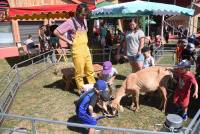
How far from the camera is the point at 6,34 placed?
16359 mm

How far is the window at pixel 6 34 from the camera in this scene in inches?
640

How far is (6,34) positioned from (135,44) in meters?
11.0

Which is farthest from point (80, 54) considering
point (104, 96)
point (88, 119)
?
point (88, 119)

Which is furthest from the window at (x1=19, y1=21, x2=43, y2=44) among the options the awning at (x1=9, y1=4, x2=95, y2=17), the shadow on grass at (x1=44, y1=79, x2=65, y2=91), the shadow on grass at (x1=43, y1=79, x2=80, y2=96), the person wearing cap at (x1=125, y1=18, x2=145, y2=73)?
the person wearing cap at (x1=125, y1=18, x2=145, y2=73)

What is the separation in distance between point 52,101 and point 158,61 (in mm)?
5997

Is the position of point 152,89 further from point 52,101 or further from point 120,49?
point 120,49

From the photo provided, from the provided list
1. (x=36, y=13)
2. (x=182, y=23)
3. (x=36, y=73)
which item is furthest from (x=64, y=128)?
(x=182, y=23)

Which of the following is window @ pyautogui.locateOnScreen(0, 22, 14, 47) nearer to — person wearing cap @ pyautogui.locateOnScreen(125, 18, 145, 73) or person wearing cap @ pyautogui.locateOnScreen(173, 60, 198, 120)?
→ person wearing cap @ pyautogui.locateOnScreen(125, 18, 145, 73)

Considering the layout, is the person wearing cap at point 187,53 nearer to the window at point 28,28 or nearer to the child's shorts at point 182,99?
the child's shorts at point 182,99

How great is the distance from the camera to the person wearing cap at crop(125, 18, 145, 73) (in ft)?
23.9

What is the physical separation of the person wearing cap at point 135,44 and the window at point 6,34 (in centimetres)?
1080

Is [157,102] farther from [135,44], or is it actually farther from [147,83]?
[135,44]

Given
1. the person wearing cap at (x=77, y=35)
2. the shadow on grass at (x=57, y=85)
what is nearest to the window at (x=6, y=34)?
the shadow on grass at (x=57, y=85)

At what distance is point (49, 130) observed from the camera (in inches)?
219
